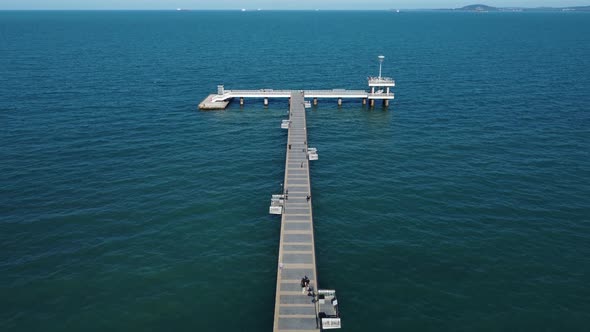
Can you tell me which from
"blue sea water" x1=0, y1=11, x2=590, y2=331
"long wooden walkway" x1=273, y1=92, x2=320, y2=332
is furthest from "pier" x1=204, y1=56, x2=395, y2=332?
"blue sea water" x1=0, y1=11, x2=590, y2=331

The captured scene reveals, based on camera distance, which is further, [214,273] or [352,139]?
[352,139]

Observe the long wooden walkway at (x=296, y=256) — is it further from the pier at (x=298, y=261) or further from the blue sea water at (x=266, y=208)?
the blue sea water at (x=266, y=208)

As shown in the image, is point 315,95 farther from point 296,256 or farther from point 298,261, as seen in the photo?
point 298,261

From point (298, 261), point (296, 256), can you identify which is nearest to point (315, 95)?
point (296, 256)

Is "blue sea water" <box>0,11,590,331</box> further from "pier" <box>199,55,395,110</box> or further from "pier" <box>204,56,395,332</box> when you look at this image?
"pier" <box>199,55,395,110</box>

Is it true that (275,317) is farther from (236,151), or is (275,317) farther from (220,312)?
(236,151)

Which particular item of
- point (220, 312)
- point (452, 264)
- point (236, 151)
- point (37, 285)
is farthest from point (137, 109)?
point (452, 264)
